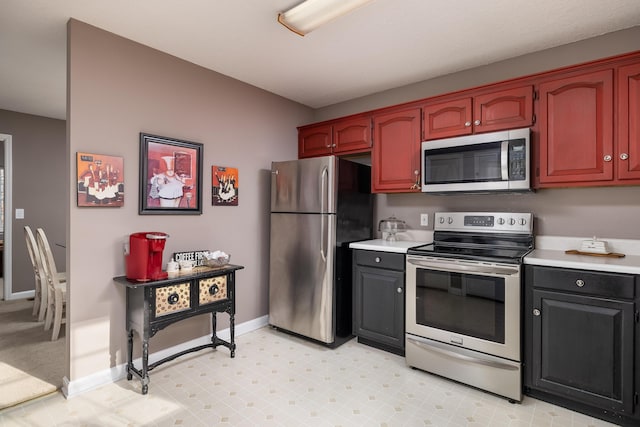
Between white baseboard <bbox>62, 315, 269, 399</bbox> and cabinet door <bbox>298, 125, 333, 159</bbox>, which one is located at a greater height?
cabinet door <bbox>298, 125, 333, 159</bbox>

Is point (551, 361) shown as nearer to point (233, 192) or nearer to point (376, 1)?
point (376, 1)

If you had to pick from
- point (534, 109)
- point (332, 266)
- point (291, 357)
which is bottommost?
point (291, 357)

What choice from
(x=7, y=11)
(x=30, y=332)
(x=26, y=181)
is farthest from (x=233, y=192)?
(x=26, y=181)

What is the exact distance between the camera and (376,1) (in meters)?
1.95

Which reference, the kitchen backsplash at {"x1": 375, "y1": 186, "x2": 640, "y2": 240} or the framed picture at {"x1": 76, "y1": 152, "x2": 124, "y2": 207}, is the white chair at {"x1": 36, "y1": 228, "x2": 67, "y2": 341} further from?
→ the kitchen backsplash at {"x1": 375, "y1": 186, "x2": 640, "y2": 240}

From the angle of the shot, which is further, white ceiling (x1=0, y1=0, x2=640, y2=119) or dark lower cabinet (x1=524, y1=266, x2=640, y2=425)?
white ceiling (x1=0, y1=0, x2=640, y2=119)

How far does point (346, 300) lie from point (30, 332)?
310cm

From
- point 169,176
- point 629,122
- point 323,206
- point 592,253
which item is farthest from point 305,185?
point 629,122

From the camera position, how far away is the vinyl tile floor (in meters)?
1.91

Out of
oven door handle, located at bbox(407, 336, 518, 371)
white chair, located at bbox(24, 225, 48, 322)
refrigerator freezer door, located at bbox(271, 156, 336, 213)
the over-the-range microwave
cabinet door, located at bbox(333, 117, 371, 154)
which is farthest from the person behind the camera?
white chair, located at bbox(24, 225, 48, 322)

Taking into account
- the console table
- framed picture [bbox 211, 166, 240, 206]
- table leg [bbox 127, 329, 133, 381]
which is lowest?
table leg [bbox 127, 329, 133, 381]

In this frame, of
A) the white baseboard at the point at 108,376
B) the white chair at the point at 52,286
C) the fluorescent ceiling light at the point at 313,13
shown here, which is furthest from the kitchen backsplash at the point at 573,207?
the white chair at the point at 52,286

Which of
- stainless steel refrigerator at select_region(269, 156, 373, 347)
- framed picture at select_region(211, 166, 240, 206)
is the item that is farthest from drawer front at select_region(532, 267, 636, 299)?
framed picture at select_region(211, 166, 240, 206)

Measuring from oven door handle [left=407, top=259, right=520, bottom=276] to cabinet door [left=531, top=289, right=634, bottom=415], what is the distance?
0.20 meters
